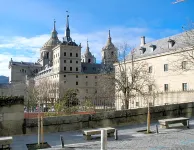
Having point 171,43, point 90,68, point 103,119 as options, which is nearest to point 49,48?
point 90,68

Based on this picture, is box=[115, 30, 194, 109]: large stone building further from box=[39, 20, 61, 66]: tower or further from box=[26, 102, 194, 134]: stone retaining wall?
box=[39, 20, 61, 66]: tower

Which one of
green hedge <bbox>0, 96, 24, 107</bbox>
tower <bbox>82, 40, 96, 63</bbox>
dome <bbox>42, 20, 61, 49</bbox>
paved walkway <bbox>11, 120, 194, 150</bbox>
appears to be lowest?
paved walkway <bbox>11, 120, 194, 150</bbox>

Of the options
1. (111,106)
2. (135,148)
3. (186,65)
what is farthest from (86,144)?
(186,65)

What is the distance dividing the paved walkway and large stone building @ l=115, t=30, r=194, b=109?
2217 cm

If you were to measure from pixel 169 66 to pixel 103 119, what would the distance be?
31.5m

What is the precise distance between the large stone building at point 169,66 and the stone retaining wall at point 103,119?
1782 cm

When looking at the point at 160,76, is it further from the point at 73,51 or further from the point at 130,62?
the point at 73,51

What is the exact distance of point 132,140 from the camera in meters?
9.35

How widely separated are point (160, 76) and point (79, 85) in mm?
52111

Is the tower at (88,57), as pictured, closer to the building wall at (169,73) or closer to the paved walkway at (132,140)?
the building wall at (169,73)

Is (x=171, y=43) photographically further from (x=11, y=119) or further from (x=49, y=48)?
(x=49, y=48)

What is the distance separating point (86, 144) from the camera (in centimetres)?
891

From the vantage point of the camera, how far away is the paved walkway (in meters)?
8.29

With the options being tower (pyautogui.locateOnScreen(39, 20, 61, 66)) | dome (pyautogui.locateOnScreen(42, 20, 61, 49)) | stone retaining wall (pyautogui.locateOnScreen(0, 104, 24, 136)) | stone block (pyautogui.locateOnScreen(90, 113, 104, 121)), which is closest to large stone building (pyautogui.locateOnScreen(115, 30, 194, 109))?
stone block (pyautogui.locateOnScreen(90, 113, 104, 121))
